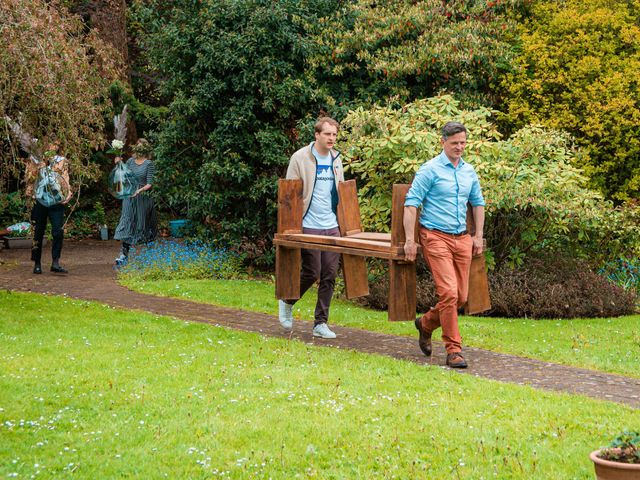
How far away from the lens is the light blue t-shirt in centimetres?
896

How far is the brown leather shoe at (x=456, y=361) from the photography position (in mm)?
7664

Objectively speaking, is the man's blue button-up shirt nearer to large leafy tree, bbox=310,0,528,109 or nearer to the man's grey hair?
the man's grey hair

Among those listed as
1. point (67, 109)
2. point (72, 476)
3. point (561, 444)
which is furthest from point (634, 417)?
point (67, 109)

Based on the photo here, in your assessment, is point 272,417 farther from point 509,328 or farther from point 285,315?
point 509,328

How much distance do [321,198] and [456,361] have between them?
2221mm

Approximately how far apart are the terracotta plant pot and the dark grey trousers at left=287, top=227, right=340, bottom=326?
514cm

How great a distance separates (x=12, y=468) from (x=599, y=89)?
11.0 metres

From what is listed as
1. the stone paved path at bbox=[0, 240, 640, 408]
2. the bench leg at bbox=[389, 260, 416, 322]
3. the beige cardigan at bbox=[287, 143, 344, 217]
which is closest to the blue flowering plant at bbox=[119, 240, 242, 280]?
the stone paved path at bbox=[0, 240, 640, 408]

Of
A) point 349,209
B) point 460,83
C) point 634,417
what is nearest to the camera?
point 634,417

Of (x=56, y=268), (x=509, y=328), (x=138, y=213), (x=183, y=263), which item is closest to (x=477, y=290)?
(x=509, y=328)

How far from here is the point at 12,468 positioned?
5047 mm

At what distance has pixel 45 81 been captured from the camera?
8.98 meters

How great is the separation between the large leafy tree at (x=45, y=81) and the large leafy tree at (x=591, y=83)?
6990 mm

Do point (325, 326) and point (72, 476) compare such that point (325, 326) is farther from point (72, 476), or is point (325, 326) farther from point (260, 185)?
point (260, 185)
